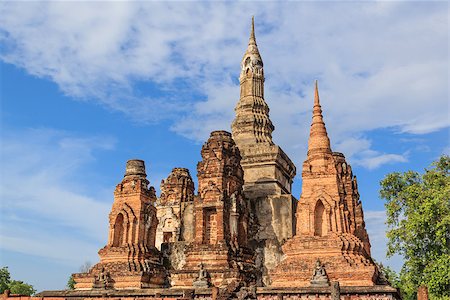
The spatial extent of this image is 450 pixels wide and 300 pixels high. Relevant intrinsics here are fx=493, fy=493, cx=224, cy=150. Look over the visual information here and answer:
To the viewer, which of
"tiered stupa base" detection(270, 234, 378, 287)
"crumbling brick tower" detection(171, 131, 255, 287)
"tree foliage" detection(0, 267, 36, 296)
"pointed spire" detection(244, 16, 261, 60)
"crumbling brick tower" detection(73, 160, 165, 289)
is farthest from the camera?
"tree foliage" detection(0, 267, 36, 296)

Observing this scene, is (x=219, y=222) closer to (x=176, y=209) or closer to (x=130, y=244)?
(x=130, y=244)

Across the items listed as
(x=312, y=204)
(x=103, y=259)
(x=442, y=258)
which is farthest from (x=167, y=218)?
(x=442, y=258)

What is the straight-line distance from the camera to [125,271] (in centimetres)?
2123

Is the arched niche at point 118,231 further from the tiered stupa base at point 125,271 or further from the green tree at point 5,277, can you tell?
the green tree at point 5,277

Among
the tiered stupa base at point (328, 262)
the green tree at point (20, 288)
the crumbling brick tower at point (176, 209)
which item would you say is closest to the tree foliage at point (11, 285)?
the green tree at point (20, 288)

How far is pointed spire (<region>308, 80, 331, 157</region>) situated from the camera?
21.2 meters

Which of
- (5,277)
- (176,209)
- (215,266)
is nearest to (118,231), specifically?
(176,209)

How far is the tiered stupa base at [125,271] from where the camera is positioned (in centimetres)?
2103

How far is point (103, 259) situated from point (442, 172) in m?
17.6

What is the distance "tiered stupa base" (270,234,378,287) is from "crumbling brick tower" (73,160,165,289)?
6022mm

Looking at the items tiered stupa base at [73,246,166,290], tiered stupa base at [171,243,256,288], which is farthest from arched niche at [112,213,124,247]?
tiered stupa base at [171,243,256,288]

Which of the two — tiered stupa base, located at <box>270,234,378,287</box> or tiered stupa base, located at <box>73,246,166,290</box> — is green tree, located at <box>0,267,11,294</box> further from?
tiered stupa base, located at <box>270,234,378,287</box>

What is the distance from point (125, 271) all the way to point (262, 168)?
10.2 meters

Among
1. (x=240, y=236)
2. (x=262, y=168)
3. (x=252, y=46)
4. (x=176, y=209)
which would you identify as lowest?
(x=240, y=236)
